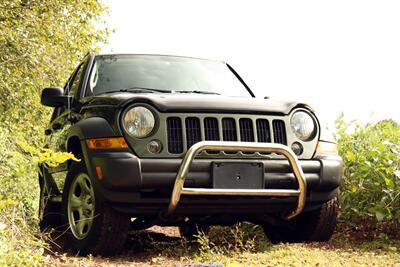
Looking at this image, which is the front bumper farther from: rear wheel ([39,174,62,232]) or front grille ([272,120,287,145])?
rear wheel ([39,174,62,232])

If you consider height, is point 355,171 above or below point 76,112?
below

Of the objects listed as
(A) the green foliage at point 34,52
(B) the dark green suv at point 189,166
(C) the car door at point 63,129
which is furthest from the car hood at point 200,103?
(A) the green foliage at point 34,52

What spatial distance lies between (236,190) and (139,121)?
0.92 m

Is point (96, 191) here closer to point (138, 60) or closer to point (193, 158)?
point (193, 158)

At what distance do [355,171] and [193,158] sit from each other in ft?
9.20

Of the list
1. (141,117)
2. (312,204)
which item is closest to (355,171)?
(312,204)

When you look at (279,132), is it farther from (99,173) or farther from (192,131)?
(99,173)

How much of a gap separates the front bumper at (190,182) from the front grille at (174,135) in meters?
0.14

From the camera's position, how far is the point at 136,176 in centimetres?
467

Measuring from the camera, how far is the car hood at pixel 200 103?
4836 mm

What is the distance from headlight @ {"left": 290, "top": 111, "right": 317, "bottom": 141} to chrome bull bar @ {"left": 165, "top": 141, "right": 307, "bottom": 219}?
399 mm

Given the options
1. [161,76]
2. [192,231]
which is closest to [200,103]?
[161,76]

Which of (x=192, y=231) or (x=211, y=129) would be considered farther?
(x=192, y=231)

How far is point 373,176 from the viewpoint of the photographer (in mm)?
6609
